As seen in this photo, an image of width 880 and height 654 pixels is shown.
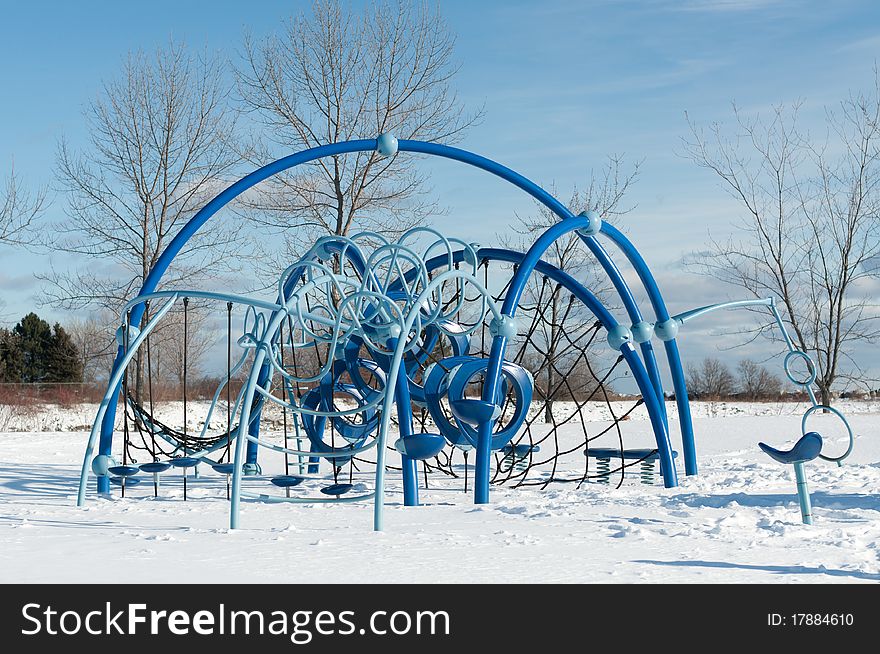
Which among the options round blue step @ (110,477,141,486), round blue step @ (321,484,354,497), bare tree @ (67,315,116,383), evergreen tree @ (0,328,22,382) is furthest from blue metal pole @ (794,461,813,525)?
evergreen tree @ (0,328,22,382)

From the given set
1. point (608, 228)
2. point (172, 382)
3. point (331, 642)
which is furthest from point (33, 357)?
point (331, 642)

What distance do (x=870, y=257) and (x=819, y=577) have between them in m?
15.6

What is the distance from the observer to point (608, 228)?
1067 cm

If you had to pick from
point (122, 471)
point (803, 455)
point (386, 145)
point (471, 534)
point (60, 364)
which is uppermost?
point (386, 145)

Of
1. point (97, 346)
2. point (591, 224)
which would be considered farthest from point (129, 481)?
point (97, 346)

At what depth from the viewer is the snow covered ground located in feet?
18.2

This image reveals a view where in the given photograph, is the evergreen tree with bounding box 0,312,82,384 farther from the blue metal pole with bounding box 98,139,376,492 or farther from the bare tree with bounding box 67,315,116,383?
the blue metal pole with bounding box 98,139,376,492

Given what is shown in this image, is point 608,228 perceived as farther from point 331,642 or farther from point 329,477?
point 331,642

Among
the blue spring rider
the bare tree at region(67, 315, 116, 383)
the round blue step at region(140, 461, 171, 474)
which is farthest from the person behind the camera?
the bare tree at region(67, 315, 116, 383)

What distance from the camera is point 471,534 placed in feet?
22.8

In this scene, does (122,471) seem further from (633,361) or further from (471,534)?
(633,361)

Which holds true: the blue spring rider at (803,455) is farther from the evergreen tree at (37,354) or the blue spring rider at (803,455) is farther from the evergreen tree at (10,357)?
the evergreen tree at (10,357)

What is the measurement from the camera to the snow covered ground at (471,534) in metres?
5.55

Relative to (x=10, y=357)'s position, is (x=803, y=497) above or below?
below
